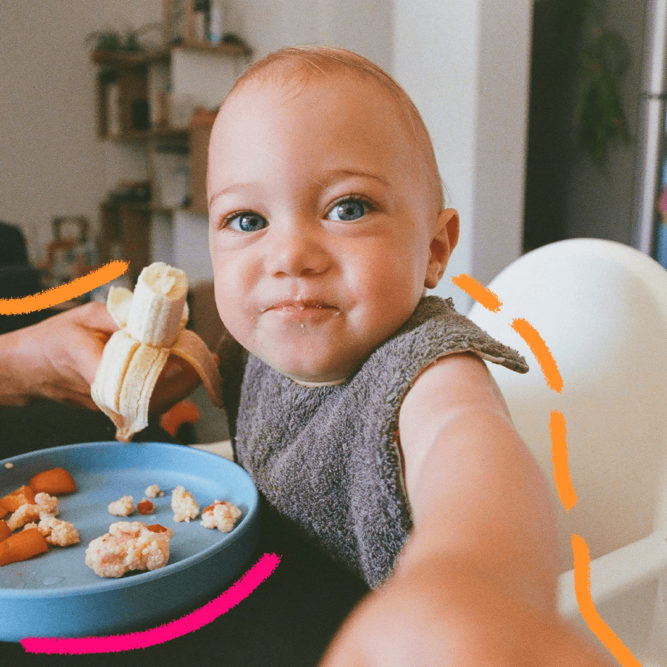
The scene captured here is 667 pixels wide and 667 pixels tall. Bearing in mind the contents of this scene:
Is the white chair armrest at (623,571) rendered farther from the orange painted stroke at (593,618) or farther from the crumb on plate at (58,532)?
the crumb on plate at (58,532)

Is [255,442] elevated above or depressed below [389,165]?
below

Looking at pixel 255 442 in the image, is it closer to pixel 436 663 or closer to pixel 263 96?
pixel 263 96

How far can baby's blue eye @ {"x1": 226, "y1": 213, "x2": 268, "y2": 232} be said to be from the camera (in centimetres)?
47

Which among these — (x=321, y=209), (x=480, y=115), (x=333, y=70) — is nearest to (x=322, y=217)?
(x=321, y=209)

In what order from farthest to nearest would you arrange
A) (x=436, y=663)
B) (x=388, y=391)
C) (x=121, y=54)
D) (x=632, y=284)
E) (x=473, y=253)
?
(x=121, y=54)
(x=473, y=253)
(x=632, y=284)
(x=388, y=391)
(x=436, y=663)

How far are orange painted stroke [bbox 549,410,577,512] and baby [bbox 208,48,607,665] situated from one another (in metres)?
0.21

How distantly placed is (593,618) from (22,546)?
0.39 metres

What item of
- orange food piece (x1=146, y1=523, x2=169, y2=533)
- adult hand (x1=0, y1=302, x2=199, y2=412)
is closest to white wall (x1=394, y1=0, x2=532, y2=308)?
adult hand (x1=0, y1=302, x2=199, y2=412)

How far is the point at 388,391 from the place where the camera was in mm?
412

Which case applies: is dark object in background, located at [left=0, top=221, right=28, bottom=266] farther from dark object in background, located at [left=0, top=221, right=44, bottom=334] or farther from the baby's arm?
the baby's arm

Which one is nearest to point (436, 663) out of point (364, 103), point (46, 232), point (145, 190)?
point (364, 103)

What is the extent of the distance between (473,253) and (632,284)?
162 cm

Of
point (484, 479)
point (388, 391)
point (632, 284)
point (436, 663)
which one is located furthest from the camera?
point (632, 284)

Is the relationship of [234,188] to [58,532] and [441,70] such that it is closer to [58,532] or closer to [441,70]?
[58,532]
